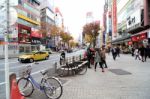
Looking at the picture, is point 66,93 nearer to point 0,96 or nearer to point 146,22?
point 0,96

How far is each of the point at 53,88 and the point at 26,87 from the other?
1328 mm

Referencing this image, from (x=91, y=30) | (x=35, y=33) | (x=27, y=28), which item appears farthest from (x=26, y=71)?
(x=35, y=33)

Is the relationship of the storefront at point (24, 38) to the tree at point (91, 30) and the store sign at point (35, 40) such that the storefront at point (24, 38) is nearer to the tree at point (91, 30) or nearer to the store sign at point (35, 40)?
the store sign at point (35, 40)

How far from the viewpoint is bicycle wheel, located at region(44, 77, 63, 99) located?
1011 centimetres

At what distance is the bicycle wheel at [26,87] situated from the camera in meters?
10.8

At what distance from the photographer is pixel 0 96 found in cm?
1118

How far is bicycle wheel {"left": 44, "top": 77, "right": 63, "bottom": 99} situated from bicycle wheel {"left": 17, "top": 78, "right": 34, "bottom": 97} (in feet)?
2.50

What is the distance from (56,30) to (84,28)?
2394 cm

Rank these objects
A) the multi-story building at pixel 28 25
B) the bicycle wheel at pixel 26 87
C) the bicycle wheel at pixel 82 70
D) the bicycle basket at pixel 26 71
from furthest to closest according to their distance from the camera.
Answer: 1. the multi-story building at pixel 28 25
2. the bicycle wheel at pixel 82 70
3. the bicycle wheel at pixel 26 87
4. the bicycle basket at pixel 26 71

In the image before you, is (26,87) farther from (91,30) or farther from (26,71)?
(91,30)

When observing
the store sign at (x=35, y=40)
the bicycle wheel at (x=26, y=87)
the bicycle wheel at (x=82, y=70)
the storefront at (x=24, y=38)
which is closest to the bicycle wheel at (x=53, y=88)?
the bicycle wheel at (x=26, y=87)

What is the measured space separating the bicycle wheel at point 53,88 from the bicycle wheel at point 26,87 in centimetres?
76

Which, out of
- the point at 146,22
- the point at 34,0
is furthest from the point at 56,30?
the point at 146,22

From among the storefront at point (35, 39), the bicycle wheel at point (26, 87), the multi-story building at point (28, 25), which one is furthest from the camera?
the storefront at point (35, 39)
